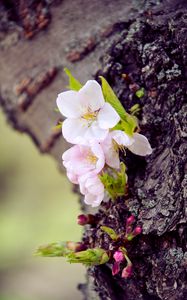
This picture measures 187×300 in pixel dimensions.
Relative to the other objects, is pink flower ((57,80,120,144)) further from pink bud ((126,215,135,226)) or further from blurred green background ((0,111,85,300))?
blurred green background ((0,111,85,300))

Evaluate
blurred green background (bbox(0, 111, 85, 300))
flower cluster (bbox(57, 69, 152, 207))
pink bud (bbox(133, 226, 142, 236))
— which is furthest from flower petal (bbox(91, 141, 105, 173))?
blurred green background (bbox(0, 111, 85, 300))

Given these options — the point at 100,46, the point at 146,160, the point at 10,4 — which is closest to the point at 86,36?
the point at 100,46

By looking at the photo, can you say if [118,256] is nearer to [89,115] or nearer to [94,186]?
[94,186]

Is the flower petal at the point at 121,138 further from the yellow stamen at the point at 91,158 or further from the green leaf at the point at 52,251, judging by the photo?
the green leaf at the point at 52,251

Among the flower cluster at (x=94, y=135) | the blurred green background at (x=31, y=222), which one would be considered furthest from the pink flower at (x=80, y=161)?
the blurred green background at (x=31, y=222)

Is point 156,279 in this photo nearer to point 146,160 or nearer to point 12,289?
point 146,160

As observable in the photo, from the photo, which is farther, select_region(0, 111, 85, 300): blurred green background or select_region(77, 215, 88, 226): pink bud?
select_region(0, 111, 85, 300): blurred green background

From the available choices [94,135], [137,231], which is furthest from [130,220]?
[94,135]
